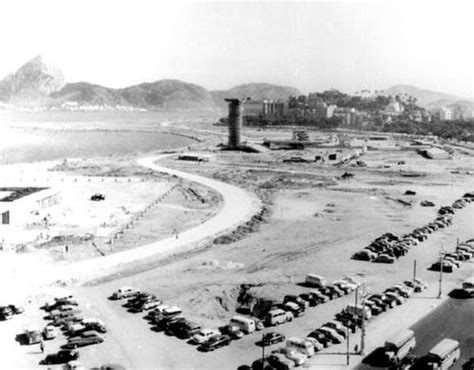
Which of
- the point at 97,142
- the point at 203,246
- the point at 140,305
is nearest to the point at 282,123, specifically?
the point at 97,142

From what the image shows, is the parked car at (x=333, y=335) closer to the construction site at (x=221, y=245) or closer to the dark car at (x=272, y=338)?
the construction site at (x=221, y=245)

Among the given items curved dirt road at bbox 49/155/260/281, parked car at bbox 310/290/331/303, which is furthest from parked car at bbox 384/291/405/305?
curved dirt road at bbox 49/155/260/281

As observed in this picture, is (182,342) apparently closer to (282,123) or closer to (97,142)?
(97,142)

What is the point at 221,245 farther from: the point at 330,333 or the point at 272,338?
the point at 330,333

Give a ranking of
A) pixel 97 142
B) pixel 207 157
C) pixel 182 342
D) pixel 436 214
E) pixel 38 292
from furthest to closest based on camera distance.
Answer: pixel 97 142 → pixel 207 157 → pixel 436 214 → pixel 38 292 → pixel 182 342

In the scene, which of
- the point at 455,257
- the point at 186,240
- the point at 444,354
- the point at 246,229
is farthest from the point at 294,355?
the point at 246,229

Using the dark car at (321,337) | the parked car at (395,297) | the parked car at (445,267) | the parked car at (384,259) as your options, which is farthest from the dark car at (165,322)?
the parked car at (445,267)

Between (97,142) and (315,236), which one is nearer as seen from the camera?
(315,236)
